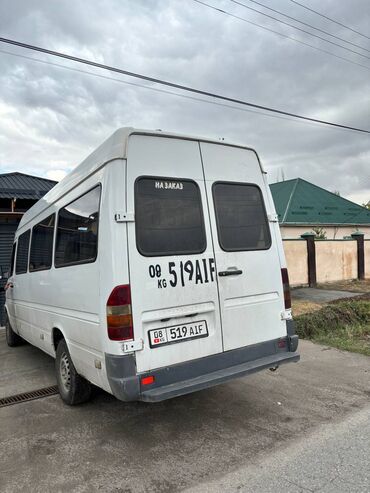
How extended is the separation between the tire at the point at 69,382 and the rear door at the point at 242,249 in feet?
5.60

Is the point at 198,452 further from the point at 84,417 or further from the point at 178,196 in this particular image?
the point at 178,196

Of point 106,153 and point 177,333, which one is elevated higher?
point 106,153

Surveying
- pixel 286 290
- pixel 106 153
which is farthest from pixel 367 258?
pixel 106 153

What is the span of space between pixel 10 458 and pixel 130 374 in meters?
1.35

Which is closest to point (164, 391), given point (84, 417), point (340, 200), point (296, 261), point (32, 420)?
point (84, 417)

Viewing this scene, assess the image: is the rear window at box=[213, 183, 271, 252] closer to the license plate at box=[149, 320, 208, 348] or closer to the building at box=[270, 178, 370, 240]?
the license plate at box=[149, 320, 208, 348]

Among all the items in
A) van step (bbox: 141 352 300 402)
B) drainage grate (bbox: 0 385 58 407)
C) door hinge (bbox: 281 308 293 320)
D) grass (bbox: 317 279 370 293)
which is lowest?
drainage grate (bbox: 0 385 58 407)

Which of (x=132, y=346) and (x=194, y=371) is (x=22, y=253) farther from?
(x=194, y=371)

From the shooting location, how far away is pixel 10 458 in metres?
3.49

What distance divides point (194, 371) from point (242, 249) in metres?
1.26

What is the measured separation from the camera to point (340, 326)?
804cm

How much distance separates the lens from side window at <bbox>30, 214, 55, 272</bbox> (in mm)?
4949

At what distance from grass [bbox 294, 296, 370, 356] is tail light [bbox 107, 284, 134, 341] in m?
4.66

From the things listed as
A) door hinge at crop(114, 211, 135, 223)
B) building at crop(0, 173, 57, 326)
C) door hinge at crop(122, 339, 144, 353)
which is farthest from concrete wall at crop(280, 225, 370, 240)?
door hinge at crop(122, 339, 144, 353)
